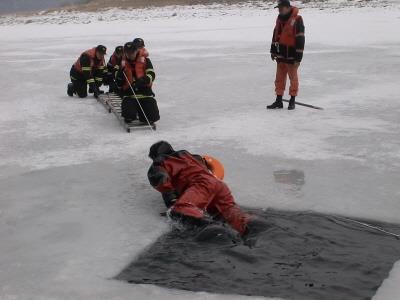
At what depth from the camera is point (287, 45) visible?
794cm

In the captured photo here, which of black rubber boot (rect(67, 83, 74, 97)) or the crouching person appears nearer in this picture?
the crouching person

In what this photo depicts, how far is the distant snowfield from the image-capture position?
3545 mm

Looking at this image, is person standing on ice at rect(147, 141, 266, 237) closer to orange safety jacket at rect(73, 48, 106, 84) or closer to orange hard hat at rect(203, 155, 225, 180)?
orange hard hat at rect(203, 155, 225, 180)

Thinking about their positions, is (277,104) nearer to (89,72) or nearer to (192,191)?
(89,72)

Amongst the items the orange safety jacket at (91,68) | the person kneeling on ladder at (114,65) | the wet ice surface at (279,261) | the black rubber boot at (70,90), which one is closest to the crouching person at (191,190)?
the wet ice surface at (279,261)

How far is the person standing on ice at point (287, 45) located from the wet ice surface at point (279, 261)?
4.27 meters

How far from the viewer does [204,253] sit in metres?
3.49

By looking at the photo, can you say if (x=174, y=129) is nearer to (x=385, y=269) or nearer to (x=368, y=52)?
(x=385, y=269)

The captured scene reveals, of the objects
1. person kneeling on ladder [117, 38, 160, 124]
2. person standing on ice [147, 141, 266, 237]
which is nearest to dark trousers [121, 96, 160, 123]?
person kneeling on ladder [117, 38, 160, 124]

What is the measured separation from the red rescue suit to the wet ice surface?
0.64ft

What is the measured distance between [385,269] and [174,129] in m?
4.18

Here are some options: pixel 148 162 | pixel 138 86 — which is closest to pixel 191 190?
pixel 148 162

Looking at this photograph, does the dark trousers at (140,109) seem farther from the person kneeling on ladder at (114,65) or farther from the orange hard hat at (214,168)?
Answer: the orange hard hat at (214,168)

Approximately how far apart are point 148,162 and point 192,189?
1649mm
